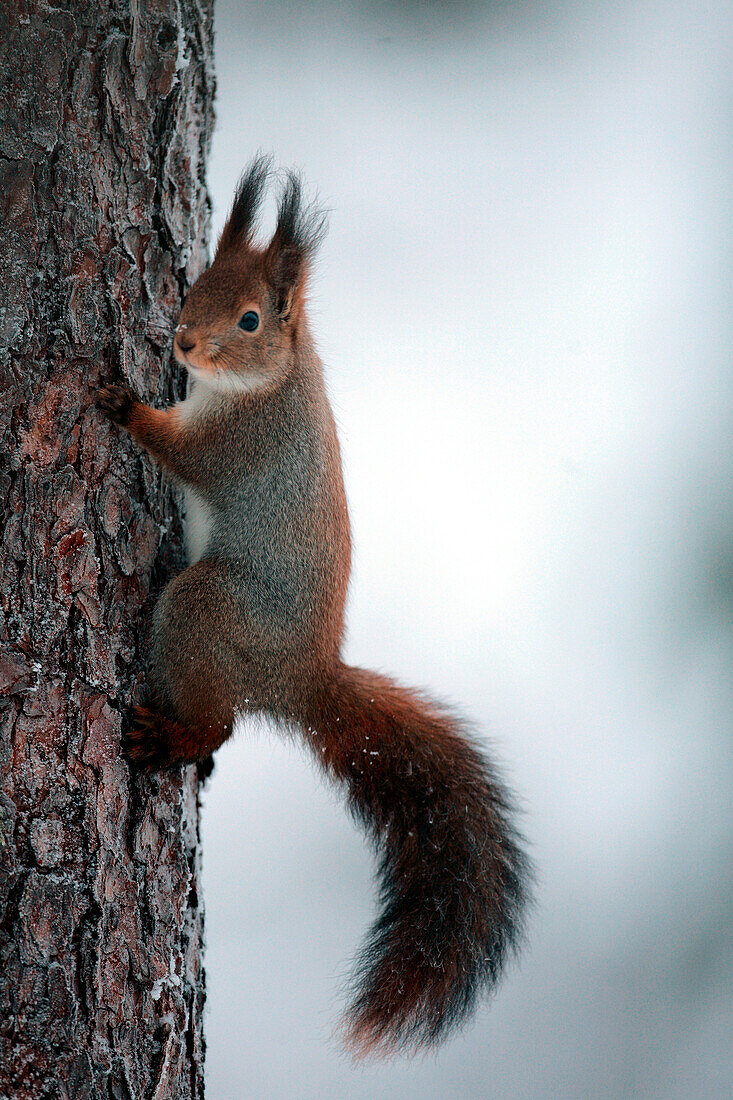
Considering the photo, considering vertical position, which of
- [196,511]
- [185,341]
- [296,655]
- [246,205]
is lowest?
[296,655]

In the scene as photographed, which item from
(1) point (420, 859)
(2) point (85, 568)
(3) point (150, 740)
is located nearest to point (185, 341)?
(2) point (85, 568)

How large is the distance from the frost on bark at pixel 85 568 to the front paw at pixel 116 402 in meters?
0.02

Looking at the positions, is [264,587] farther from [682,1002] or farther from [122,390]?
[682,1002]

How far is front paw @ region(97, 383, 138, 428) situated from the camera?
1.37m

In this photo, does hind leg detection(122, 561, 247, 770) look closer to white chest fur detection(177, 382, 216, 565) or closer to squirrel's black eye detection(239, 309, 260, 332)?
white chest fur detection(177, 382, 216, 565)

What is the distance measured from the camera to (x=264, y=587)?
1497mm

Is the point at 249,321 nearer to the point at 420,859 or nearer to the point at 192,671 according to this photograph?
the point at 192,671

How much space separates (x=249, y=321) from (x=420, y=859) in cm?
97

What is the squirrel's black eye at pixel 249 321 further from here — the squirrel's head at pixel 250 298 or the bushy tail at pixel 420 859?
the bushy tail at pixel 420 859

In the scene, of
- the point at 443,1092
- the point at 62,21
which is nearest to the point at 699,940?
the point at 443,1092

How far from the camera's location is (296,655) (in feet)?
4.90

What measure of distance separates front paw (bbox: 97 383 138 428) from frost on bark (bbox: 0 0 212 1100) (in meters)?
0.02

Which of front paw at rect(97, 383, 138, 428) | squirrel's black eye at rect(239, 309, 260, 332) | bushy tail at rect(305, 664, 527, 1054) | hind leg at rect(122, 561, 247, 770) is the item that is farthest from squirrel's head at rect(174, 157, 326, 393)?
bushy tail at rect(305, 664, 527, 1054)

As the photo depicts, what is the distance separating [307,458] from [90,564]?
446mm
